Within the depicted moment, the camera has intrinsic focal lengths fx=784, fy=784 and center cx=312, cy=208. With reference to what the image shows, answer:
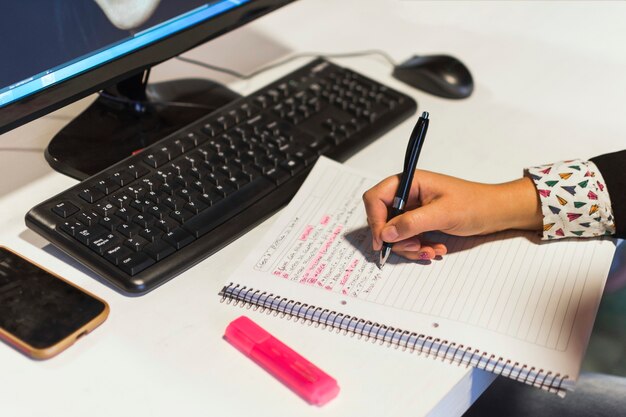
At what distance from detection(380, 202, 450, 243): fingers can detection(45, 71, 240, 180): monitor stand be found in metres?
0.33

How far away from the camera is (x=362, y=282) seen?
2.36ft

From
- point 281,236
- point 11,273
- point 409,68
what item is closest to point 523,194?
point 281,236

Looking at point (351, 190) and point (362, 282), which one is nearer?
point (362, 282)

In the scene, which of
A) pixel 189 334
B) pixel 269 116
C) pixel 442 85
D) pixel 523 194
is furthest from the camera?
pixel 442 85

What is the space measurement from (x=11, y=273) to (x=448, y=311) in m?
0.40

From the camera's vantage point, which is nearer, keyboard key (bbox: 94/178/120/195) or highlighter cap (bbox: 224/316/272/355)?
highlighter cap (bbox: 224/316/272/355)

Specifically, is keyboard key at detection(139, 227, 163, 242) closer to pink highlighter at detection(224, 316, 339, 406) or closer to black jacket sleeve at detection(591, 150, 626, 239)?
pink highlighter at detection(224, 316, 339, 406)

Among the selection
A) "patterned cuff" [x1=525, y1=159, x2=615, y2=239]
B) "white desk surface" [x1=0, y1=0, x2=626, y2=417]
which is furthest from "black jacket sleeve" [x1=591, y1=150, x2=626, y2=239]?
"white desk surface" [x1=0, y1=0, x2=626, y2=417]

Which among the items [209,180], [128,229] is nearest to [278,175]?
[209,180]

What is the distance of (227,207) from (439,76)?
0.41 meters

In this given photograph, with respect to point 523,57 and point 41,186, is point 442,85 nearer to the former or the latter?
point 523,57

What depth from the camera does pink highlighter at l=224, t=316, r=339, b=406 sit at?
616 millimetres

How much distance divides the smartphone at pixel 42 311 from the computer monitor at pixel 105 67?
15 cm

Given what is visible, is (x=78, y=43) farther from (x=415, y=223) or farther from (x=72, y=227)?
(x=415, y=223)
